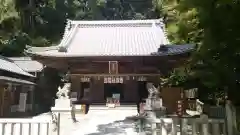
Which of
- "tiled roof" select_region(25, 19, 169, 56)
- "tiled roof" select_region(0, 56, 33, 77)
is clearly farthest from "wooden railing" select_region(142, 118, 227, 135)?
"tiled roof" select_region(0, 56, 33, 77)

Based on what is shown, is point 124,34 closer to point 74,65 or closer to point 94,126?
point 74,65

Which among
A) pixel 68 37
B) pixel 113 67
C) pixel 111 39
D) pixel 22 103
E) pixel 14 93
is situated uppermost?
pixel 68 37

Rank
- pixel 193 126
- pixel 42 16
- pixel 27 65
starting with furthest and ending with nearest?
pixel 42 16, pixel 27 65, pixel 193 126

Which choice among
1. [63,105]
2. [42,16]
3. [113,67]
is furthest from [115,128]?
[42,16]

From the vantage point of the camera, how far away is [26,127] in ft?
26.2

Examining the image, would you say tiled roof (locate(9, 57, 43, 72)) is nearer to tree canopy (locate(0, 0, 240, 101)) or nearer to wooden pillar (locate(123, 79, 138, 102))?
tree canopy (locate(0, 0, 240, 101))

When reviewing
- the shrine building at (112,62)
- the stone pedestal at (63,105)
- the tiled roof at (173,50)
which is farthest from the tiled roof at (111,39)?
the stone pedestal at (63,105)

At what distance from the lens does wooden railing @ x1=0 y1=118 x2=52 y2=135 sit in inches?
312

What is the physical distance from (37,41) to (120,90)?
15324mm

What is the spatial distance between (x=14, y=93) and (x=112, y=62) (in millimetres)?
9471

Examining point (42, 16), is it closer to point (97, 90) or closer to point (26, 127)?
point (97, 90)

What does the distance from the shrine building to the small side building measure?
3.39 meters

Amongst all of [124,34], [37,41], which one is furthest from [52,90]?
[124,34]

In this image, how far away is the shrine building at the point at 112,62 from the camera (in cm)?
1785
